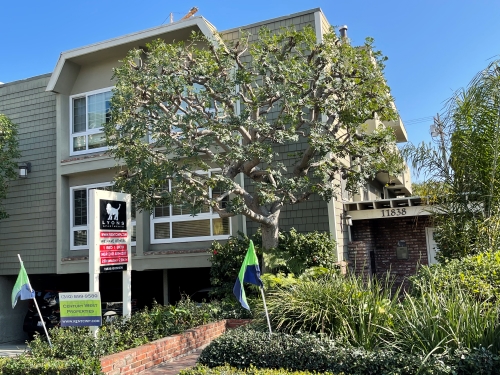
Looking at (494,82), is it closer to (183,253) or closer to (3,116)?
(183,253)

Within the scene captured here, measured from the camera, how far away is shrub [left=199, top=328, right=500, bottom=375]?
5.31 meters

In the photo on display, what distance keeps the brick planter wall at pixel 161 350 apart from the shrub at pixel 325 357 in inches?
46.1

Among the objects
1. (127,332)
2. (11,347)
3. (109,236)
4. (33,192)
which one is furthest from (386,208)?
(11,347)

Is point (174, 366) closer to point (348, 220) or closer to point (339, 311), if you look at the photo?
point (339, 311)

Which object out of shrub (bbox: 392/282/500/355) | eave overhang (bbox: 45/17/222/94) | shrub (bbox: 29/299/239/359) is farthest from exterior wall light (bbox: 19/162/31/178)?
shrub (bbox: 392/282/500/355)

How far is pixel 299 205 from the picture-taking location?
12273 millimetres

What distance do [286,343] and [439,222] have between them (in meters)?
5.33

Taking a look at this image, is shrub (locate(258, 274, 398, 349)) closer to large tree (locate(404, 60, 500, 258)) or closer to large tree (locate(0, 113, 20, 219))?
large tree (locate(404, 60, 500, 258))

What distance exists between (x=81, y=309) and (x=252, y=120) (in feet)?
16.9

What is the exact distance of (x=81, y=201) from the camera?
14969mm

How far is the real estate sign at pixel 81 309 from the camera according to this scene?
25.2 feet

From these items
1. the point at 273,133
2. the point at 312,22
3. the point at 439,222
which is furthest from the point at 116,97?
the point at 439,222

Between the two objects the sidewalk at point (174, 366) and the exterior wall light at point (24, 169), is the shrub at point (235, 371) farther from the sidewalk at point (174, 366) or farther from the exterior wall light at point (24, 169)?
the exterior wall light at point (24, 169)

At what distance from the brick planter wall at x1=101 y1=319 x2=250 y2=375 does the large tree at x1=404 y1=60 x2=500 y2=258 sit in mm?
4598
